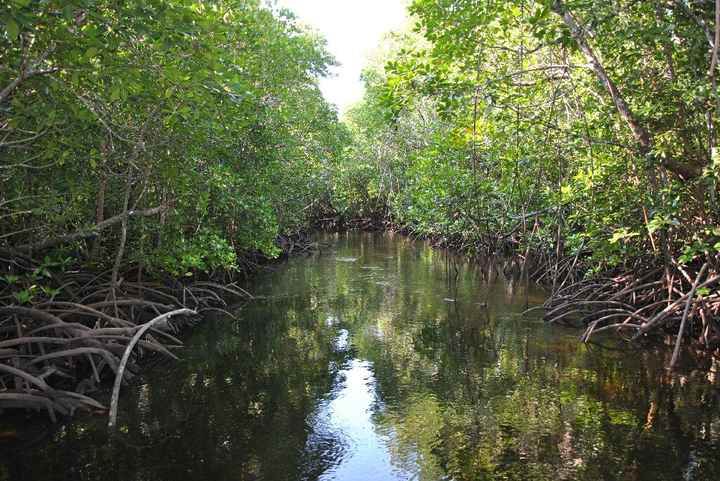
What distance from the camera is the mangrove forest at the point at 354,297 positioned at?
5.38 metres

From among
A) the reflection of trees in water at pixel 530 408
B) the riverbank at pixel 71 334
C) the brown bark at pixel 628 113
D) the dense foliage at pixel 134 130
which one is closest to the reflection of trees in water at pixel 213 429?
the riverbank at pixel 71 334

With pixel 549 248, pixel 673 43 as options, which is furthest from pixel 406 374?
pixel 549 248

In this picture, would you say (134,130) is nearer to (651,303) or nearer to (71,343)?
(71,343)

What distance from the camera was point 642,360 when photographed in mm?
8141

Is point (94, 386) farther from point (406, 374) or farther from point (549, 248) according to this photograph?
point (549, 248)

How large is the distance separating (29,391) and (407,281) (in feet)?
35.6

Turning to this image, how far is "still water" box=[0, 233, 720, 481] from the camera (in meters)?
5.30

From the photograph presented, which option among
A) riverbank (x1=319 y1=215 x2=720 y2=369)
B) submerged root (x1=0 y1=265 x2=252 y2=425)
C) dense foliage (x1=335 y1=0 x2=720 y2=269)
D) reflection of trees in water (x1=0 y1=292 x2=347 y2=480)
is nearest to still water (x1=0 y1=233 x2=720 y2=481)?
reflection of trees in water (x1=0 y1=292 x2=347 y2=480)

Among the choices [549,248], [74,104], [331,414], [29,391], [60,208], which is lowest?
[331,414]

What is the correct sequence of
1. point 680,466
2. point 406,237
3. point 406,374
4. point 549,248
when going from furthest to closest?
point 406,237
point 549,248
point 406,374
point 680,466

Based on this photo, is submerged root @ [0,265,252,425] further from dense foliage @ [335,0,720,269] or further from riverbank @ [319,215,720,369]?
riverbank @ [319,215,720,369]

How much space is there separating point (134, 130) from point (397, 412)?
490 cm

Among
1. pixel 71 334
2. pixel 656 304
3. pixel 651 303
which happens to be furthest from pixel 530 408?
pixel 71 334

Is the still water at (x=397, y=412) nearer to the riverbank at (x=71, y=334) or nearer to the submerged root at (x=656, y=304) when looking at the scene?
the riverbank at (x=71, y=334)
